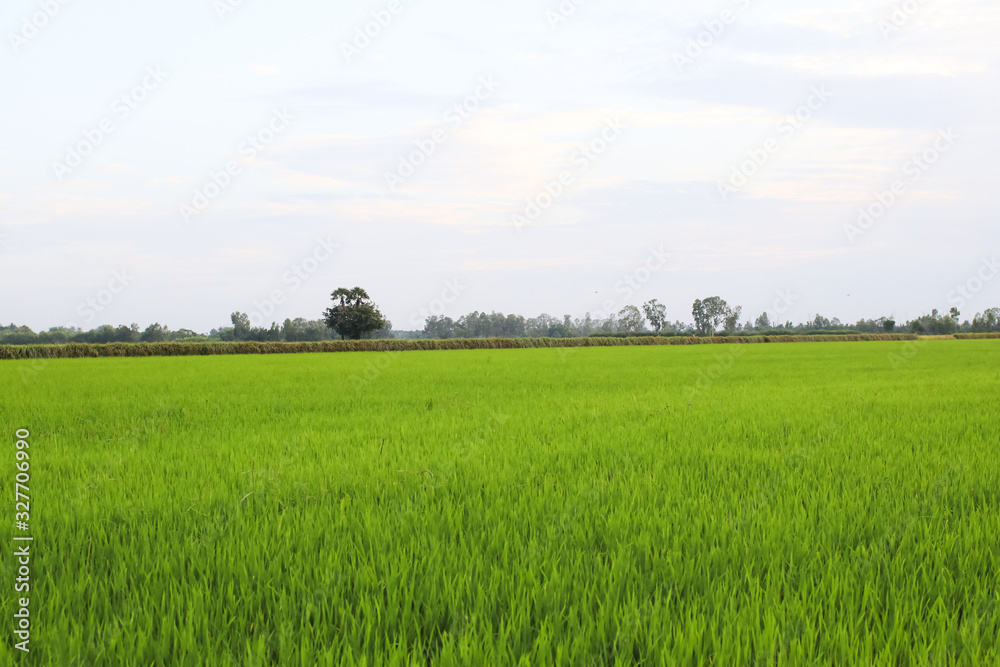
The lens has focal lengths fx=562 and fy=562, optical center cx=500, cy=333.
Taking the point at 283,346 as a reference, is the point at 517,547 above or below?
A: below

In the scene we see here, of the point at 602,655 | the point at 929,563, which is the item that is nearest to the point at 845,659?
the point at 602,655

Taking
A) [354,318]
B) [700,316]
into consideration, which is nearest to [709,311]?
[700,316]

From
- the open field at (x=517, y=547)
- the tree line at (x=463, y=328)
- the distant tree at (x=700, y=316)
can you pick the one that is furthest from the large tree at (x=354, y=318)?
the distant tree at (x=700, y=316)

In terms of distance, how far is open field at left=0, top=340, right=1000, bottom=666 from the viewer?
78.0 inches

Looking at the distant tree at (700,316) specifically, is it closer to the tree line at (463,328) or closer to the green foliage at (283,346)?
the tree line at (463,328)

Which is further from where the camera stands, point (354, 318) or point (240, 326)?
point (240, 326)

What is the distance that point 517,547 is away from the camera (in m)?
2.76

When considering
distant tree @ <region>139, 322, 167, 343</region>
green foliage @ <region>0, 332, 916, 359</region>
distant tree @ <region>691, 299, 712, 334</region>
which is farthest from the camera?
distant tree @ <region>691, 299, 712, 334</region>

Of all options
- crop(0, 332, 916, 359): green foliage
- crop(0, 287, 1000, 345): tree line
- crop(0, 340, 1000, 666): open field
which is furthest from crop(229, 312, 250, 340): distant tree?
crop(0, 340, 1000, 666): open field

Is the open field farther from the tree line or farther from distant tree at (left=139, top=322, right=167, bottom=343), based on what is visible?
distant tree at (left=139, top=322, right=167, bottom=343)

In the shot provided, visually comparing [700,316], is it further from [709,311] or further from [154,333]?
[154,333]

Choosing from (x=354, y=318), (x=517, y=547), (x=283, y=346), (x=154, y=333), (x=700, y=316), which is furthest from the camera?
(x=700, y=316)

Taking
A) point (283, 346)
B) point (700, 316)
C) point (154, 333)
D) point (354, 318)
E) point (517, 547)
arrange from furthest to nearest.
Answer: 1. point (700, 316)
2. point (154, 333)
3. point (354, 318)
4. point (283, 346)
5. point (517, 547)

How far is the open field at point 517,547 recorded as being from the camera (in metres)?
1.98
